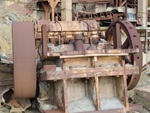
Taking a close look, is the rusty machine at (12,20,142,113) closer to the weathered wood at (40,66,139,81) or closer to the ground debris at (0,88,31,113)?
the weathered wood at (40,66,139,81)

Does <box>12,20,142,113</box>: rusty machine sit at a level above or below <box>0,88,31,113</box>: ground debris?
above

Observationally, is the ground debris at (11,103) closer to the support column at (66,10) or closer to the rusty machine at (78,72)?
the rusty machine at (78,72)

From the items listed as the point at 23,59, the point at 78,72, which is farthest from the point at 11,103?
the point at 78,72

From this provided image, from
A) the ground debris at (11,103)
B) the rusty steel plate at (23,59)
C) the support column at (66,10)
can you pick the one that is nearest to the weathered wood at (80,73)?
the rusty steel plate at (23,59)

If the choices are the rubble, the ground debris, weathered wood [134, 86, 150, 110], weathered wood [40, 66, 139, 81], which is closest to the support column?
the rubble

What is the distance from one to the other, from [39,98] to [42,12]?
531 inches

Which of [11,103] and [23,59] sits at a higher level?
[23,59]

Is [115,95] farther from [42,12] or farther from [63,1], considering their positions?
[42,12]

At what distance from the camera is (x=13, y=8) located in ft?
41.4

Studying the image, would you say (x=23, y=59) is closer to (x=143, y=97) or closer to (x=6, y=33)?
(x=143, y=97)

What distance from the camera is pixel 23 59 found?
3.67 metres

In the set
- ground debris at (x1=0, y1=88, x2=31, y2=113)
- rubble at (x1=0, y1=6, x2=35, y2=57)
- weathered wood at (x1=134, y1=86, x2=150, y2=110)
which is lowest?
weathered wood at (x1=134, y1=86, x2=150, y2=110)

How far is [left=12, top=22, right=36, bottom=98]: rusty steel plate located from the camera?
3.64 metres

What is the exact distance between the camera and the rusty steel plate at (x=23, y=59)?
364cm
